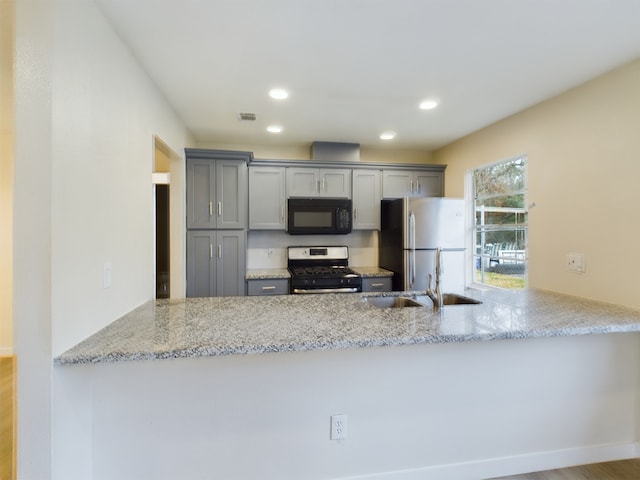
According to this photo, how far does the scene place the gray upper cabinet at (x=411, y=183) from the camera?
154 inches

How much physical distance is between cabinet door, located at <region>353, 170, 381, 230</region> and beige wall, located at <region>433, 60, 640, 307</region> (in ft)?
4.80

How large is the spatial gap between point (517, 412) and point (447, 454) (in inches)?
18.6

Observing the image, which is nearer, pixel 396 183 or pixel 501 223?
pixel 501 223

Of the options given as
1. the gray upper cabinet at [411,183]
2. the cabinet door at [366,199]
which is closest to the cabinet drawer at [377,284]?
the cabinet door at [366,199]

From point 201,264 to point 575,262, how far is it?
10.6 feet

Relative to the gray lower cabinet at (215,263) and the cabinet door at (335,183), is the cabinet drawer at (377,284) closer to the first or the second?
the cabinet door at (335,183)

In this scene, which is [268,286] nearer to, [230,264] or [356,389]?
[230,264]

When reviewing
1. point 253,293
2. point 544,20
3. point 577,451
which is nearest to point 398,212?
point 253,293

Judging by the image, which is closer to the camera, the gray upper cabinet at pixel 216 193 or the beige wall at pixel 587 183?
the beige wall at pixel 587 183

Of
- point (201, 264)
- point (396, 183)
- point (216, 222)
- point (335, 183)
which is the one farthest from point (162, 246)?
point (396, 183)

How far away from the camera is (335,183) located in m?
3.81

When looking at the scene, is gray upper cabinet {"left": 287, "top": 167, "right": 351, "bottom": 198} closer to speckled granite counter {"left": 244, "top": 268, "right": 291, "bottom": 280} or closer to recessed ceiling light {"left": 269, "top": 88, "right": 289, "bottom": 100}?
speckled granite counter {"left": 244, "top": 268, "right": 291, "bottom": 280}

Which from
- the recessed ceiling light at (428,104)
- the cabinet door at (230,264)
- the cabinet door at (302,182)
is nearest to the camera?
the recessed ceiling light at (428,104)

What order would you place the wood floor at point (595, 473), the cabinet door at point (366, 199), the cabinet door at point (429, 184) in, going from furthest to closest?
the cabinet door at point (429, 184)
the cabinet door at point (366, 199)
the wood floor at point (595, 473)
